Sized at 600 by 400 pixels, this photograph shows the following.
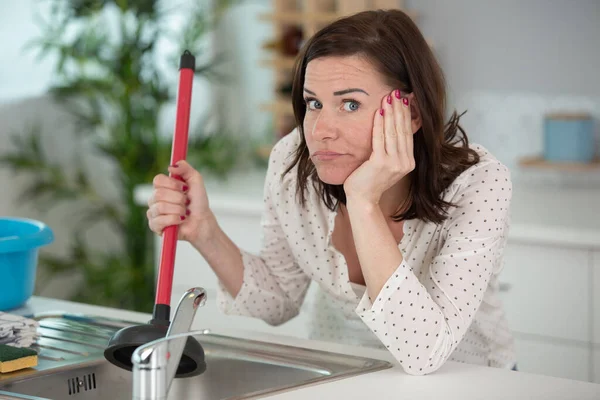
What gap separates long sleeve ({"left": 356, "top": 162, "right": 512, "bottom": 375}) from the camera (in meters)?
1.24

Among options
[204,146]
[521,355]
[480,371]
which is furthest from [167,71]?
[480,371]

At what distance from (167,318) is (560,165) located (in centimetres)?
175

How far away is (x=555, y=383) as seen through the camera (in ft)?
3.82

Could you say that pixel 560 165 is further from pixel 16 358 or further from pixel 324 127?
pixel 16 358

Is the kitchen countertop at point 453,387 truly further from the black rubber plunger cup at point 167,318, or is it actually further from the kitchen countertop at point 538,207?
the kitchen countertop at point 538,207

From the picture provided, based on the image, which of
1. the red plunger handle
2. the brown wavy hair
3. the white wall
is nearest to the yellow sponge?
the red plunger handle

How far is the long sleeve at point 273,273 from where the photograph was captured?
163 centimetres

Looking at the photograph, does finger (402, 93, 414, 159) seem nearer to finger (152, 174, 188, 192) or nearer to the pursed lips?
the pursed lips

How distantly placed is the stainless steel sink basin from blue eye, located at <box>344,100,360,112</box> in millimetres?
380

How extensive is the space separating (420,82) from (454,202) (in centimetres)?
22

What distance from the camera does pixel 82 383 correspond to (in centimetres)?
126

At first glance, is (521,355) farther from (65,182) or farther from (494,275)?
(65,182)

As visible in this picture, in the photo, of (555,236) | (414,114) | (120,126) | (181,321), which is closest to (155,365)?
(181,321)

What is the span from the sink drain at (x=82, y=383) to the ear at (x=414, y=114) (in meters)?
0.65
